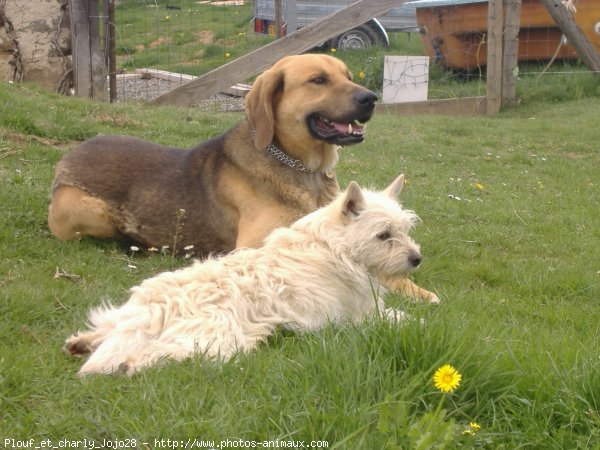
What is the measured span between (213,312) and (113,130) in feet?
21.9

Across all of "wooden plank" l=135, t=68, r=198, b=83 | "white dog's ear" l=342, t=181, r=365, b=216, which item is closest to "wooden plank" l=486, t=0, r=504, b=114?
"wooden plank" l=135, t=68, r=198, b=83

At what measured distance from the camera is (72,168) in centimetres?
663

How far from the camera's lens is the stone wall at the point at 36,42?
1205 centimetres

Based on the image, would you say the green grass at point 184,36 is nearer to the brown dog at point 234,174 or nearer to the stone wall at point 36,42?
the stone wall at point 36,42

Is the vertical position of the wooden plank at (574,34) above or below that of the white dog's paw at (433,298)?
above

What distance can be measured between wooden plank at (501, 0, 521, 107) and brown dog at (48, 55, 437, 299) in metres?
9.29

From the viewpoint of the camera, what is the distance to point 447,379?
125 inches

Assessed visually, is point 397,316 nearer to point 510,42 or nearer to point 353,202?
point 353,202

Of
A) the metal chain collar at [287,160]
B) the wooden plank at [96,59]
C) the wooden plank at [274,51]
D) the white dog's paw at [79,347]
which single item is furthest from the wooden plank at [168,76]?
the white dog's paw at [79,347]

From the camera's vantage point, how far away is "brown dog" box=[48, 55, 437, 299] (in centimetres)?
608

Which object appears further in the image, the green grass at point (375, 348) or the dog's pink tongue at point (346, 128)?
the dog's pink tongue at point (346, 128)

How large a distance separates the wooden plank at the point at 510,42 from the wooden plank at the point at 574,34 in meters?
0.77

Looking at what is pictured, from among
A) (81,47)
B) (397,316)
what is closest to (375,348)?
(397,316)

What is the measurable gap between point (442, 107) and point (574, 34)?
3.05 metres
